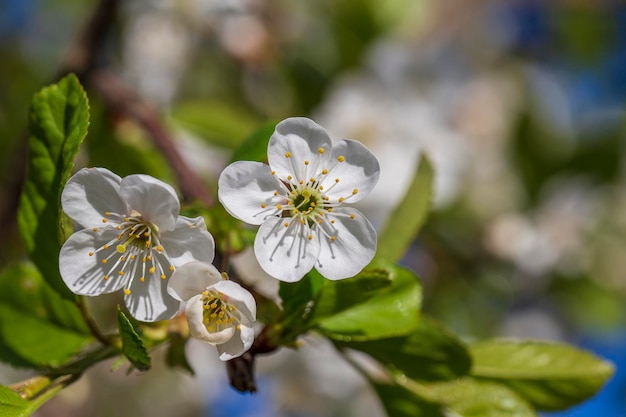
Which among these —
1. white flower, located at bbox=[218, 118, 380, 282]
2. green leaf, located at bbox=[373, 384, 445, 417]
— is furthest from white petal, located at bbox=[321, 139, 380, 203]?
green leaf, located at bbox=[373, 384, 445, 417]

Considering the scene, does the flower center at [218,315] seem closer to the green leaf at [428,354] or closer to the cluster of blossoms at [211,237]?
the cluster of blossoms at [211,237]

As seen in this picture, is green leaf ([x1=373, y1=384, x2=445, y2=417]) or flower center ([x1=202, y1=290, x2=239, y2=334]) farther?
green leaf ([x1=373, y1=384, x2=445, y2=417])

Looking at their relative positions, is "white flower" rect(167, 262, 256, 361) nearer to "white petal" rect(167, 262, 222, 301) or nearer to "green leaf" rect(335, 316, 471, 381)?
"white petal" rect(167, 262, 222, 301)

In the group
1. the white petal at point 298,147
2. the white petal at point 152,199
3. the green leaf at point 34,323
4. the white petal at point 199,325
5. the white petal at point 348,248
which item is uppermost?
the white petal at point 298,147

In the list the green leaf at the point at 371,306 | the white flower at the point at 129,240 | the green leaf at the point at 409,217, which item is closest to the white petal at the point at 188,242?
the white flower at the point at 129,240

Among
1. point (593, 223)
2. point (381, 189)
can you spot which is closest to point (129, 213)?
point (381, 189)

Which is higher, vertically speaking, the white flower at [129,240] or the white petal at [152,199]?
the white petal at [152,199]

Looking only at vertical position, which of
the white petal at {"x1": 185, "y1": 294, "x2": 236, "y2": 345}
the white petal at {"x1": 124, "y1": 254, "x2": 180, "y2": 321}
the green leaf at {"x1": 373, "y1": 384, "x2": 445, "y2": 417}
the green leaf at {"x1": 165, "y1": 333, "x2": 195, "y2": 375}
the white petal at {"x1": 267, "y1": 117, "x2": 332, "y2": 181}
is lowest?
the green leaf at {"x1": 165, "y1": 333, "x2": 195, "y2": 375}

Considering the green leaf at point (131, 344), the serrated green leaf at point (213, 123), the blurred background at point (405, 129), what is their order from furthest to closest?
the blurred background at point (405, 129) < the serrated green leaf at point (213, 123) < the green leaf at point (131, 344)
